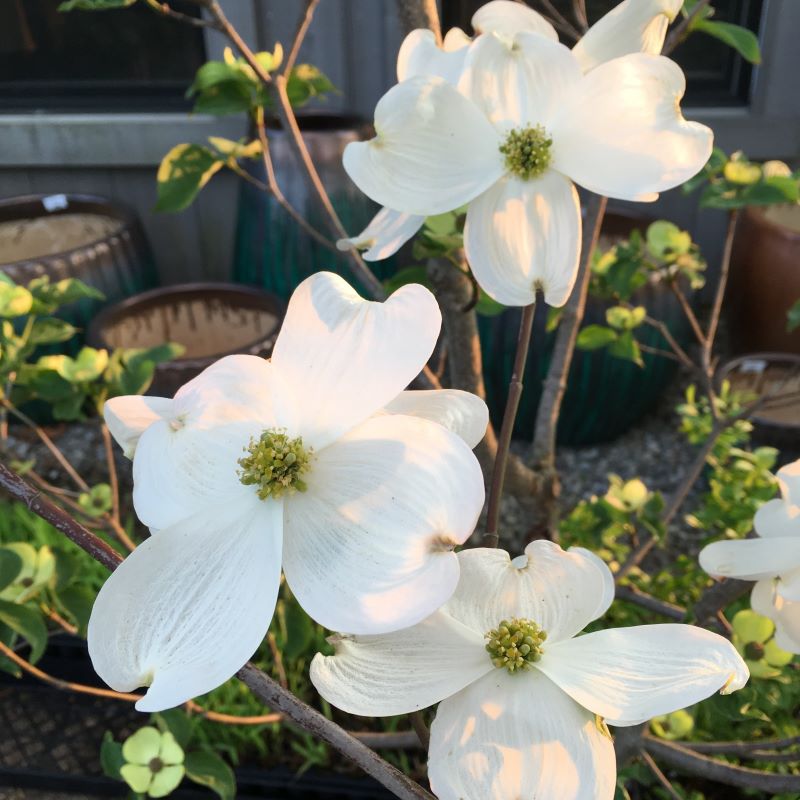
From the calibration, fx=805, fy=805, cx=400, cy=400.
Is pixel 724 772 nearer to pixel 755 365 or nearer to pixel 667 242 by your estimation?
pixel 667 242

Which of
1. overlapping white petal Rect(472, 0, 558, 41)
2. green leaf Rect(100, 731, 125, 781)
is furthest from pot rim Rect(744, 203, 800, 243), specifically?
green leaf Rect(100, 731, 125, 781)

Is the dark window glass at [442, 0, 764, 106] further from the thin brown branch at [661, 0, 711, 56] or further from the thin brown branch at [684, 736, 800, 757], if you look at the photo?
the thin brown branch at [684, 736, 800, 757]

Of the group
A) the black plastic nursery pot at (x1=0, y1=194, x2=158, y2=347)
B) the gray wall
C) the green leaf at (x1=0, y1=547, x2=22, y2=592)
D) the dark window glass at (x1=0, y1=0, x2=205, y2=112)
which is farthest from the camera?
the dark window glass at (x1=0, y1=0, x2=205, y2=112)

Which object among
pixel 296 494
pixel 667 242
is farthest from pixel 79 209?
pixel 296 494

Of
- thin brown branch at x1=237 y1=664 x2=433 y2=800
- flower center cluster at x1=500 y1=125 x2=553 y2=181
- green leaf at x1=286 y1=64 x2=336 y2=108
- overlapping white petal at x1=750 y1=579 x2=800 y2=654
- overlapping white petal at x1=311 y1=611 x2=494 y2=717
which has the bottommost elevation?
overlapping white petal at x1=750 y1=579 x2=800 y2=654

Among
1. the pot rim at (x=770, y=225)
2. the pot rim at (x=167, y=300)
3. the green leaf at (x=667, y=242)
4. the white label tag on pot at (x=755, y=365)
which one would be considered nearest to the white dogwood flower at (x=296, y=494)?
the green leaf at (x=667, y=242)

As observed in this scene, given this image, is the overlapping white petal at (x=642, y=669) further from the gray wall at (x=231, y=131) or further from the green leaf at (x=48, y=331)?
the gray wall at (x=231, y=131)
